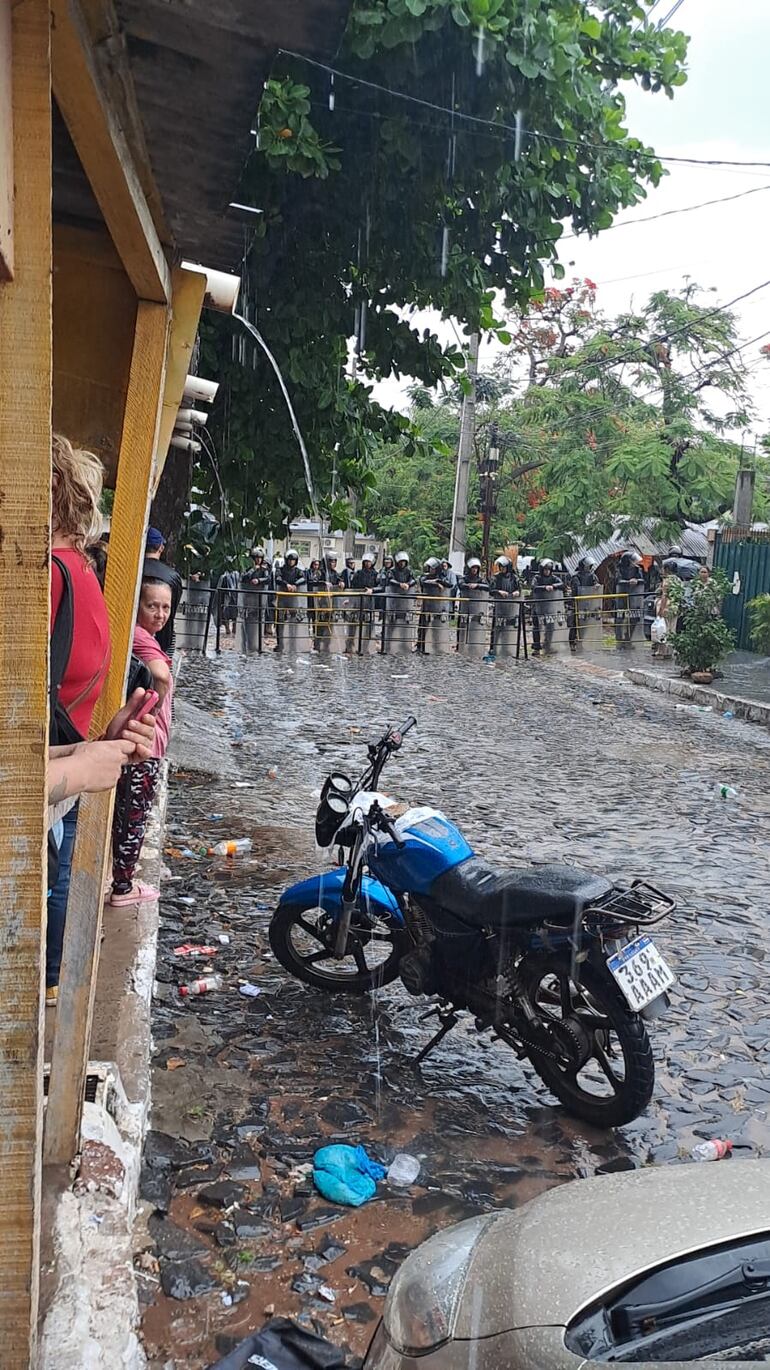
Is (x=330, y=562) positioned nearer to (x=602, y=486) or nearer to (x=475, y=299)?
(x=602, y=486)

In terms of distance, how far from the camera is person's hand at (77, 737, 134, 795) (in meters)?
2.29

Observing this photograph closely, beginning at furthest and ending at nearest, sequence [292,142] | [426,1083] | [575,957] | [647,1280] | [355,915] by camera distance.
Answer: [292,142] → [355,915] → [426,1083] → [575,957] → [647,1280]

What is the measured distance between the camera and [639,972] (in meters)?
3.80

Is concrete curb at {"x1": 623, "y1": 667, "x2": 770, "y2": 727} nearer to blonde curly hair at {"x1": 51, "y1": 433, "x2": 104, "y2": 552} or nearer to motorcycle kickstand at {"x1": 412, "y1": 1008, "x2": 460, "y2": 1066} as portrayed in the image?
motorcycle kickstand at {"x1": 412, "y1": 1008, "x2": 460, "y2": 1066}

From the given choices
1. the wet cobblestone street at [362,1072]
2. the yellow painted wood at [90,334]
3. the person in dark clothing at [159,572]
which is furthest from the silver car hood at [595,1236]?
the person in dark clothing at [159,572]

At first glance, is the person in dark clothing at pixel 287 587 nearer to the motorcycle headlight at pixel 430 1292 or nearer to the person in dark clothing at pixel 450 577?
the person in dark clothing at pixel 450 577

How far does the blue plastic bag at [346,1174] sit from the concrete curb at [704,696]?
465 inches

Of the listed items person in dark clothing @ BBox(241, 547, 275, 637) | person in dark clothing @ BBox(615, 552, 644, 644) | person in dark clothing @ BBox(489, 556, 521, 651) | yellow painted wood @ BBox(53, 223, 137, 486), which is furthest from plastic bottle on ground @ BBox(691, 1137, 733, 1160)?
person in dark clothing @ BBox(615, 552, 644, 644)

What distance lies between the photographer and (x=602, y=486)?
2989 cm

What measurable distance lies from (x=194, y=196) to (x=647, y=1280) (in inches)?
109

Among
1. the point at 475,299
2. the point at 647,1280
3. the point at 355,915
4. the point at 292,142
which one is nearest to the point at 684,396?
the point at 475,299

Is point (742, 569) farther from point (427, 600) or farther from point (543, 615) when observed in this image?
point (427, 600)

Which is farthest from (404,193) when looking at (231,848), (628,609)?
(628,609)

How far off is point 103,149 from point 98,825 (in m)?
1.64
